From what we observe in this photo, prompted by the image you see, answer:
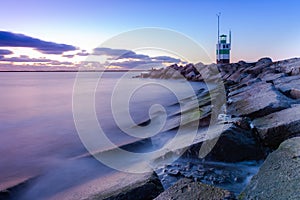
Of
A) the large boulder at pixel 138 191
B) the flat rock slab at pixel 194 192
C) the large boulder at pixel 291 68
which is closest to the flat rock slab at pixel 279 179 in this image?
the flat rock slab at pixel 194 192

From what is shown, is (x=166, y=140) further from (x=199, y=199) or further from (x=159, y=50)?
(x=199, y=199)

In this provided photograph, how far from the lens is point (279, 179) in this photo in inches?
64.4

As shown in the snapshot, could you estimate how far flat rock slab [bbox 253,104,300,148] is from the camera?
2801 mm

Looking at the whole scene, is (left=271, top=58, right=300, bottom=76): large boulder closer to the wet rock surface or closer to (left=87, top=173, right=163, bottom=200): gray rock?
the wet rock surface

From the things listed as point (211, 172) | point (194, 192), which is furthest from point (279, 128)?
point (194, 192)

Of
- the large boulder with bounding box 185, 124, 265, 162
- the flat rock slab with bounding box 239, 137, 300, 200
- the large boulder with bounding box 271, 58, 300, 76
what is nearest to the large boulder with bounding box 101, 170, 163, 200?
the flat rock slab with bounding box 239, 137, 300, 200

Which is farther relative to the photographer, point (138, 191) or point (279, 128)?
point (279, 128)

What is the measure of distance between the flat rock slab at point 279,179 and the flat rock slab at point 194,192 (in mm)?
175

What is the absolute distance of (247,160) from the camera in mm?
2803

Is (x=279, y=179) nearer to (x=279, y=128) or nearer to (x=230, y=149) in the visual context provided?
(x=230, y=149)

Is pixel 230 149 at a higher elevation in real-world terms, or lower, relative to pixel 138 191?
higher

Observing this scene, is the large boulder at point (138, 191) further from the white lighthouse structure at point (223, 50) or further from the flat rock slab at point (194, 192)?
the white lighthouse structure at point (223, 50)

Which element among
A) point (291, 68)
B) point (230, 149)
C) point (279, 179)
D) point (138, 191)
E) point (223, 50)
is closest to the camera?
point (279, 179)

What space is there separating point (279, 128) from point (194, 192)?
69.1 inches
